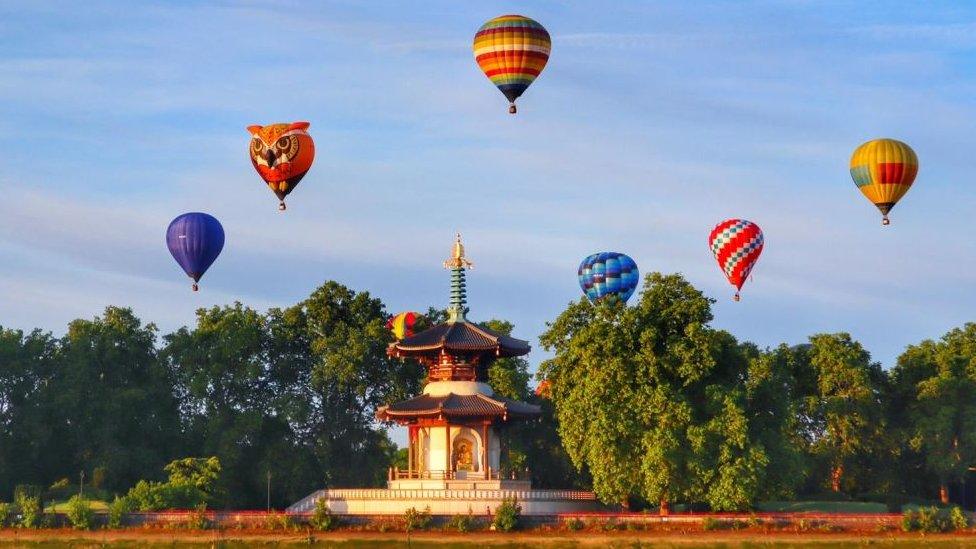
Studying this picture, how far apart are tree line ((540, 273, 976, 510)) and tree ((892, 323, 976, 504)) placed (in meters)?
0.07

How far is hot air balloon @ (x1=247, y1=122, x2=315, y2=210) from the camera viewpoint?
81.0m

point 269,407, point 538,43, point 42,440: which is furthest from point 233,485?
point 538,43

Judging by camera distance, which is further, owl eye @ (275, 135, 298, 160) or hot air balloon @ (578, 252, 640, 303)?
hot air balloon @ (578, 252, 640, 303)

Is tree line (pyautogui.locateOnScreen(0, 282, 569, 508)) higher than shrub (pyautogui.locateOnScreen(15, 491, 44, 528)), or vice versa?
tree line (pyautogui.locateOnScreen(0, 282, 569, 508))

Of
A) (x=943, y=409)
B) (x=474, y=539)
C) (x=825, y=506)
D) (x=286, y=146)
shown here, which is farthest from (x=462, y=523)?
(x=943, y=409)

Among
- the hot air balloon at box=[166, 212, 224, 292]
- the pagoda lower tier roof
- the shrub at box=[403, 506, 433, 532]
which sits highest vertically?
the hot air balloon at box=[166, 212, 224, 292]

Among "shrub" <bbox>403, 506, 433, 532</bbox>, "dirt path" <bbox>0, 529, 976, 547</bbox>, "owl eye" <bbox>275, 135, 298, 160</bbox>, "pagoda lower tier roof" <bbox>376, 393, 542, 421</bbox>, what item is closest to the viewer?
"dirt path" <bbox>0, 529, 976, 547</bbox>

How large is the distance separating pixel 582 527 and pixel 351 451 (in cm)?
2711

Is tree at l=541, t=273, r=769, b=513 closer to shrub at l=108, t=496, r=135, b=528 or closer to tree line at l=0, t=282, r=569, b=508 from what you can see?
tree line at l=0, t=282, r=569, b=508

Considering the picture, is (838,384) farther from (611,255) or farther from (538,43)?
(538,43)

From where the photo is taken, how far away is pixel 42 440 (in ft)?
310

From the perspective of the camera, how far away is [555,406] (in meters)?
87.4

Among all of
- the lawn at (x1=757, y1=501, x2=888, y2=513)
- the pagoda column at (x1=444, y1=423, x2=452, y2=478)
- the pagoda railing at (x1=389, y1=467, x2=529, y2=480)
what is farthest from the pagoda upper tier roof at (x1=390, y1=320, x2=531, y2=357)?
the lawn at (x1=757, y1=501, x2=888, y2=513)

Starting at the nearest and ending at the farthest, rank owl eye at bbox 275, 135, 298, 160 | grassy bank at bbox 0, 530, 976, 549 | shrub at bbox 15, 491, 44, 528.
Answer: grassy bank at bbox 0, 530, 976, 549 < shrub at bbox 15, 491, 44, 528 < owl eye at bbox 275, 135, 298, 160
